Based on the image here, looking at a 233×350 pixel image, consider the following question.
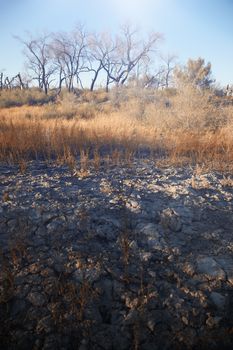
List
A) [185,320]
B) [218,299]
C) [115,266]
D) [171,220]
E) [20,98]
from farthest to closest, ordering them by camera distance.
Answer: [20,98], [171,220], [115,266], [218,299], [185,320]

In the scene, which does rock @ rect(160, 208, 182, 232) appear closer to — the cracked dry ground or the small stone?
the cracked dry ground

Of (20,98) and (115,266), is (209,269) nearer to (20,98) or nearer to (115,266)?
(115,266)

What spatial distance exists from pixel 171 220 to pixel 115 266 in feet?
3.43

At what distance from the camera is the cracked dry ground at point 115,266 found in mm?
1786

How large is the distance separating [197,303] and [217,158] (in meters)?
3.86

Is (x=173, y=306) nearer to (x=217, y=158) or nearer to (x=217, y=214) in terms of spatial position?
(x=217, y=214)

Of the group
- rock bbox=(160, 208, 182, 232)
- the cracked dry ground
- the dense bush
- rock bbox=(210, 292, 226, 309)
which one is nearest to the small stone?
the cracked dry ground

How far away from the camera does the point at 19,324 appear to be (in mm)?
1803

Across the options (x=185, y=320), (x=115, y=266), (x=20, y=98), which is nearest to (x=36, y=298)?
(x=115, y=266)

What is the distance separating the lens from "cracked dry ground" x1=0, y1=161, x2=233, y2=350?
1.79 m

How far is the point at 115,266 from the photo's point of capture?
2322 millimetres

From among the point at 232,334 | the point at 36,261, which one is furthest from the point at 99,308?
the point at 232,334

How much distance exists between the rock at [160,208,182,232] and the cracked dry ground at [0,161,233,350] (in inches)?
0.5

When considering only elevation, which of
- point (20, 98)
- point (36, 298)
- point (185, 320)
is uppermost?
point (20, 98)
